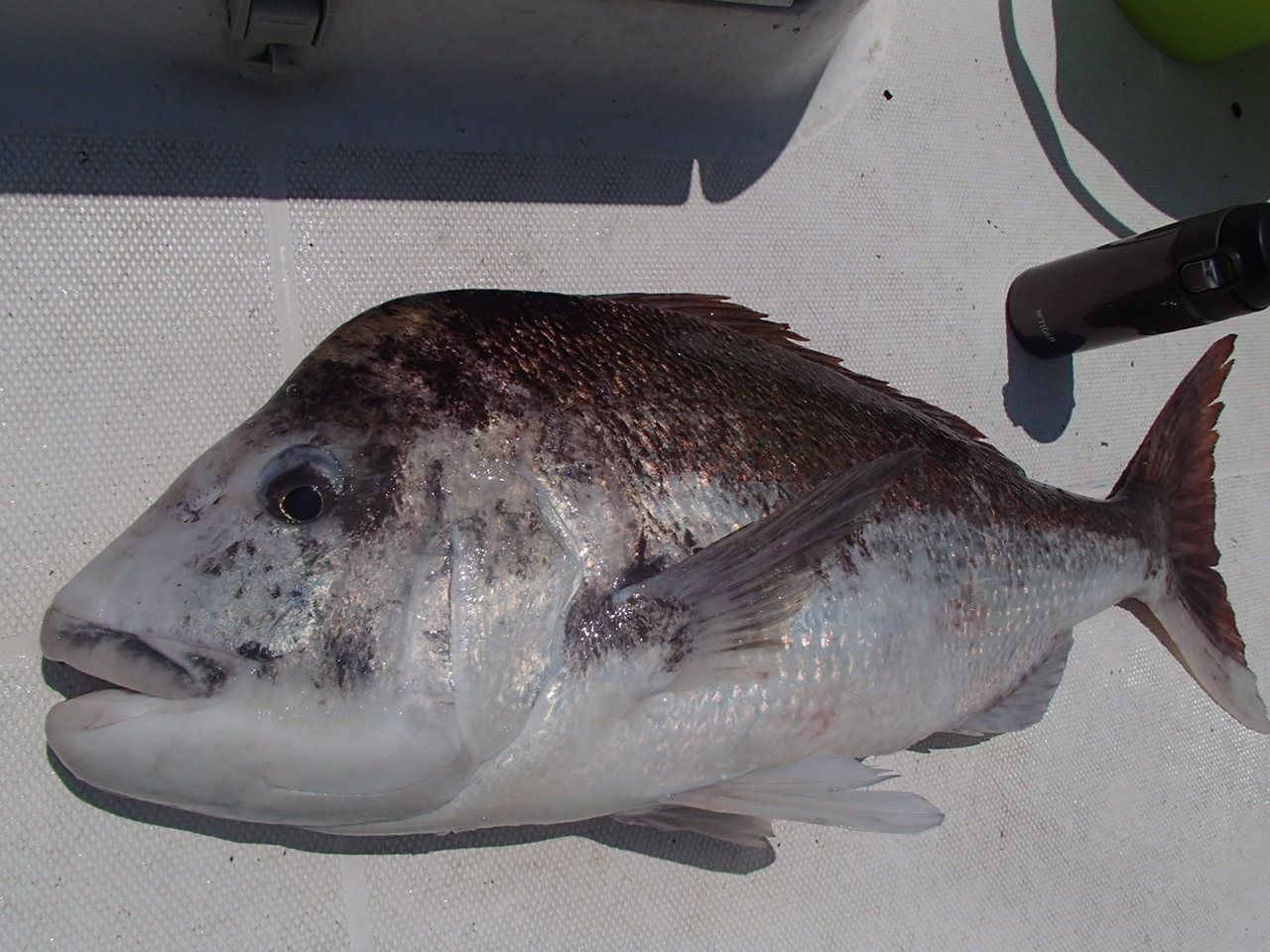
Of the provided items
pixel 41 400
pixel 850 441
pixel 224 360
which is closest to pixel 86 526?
pixel 41 400

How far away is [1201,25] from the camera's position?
8.10 feet

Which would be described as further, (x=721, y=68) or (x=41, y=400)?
(x=721, y=68)

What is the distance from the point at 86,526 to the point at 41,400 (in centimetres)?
22

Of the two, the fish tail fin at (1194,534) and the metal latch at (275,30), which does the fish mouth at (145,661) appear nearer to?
the metal latch at (275,30)

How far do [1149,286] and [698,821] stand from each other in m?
1.41

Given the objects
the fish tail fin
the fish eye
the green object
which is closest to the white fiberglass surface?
the green object

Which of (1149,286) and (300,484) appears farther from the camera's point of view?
(1149,286)

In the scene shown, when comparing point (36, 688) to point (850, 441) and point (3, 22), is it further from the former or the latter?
point (850, 441)

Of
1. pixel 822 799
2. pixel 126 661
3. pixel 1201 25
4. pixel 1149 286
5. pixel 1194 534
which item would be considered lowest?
pixel 822 799

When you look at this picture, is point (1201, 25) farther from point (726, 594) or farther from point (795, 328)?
point (726, 594)

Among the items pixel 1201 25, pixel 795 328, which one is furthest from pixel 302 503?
pixel 1201 25

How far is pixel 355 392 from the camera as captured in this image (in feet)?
4.17

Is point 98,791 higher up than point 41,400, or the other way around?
point 41,400

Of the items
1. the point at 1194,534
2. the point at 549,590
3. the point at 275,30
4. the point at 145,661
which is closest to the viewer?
the point at 145,661
